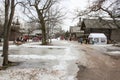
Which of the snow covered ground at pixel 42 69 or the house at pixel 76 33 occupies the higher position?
the house at pixel 76 33

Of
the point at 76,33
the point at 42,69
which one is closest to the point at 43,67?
the point at 42,69

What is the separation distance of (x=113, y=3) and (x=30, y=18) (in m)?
28.7

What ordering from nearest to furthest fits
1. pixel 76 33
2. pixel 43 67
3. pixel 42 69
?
pixel 42 69, pixel 43 67, pixel 76 33

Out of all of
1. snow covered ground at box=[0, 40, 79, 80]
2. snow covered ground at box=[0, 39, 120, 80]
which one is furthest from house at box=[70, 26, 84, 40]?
snow covered ground at box=[0, 40, 79, 80]

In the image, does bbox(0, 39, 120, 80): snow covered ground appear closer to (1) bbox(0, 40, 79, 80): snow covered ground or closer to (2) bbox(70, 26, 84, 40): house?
(1) bbox(0, 40, 79, 80): snow covered ground

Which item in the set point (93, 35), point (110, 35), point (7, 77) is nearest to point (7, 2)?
point (7, 77)

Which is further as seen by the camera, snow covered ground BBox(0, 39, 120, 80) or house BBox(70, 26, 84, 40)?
house BBox(70, 26, 84, 40)

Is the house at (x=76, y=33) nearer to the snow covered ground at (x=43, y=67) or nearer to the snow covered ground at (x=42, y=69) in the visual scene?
the snow covered ground at (x=43, y=67)

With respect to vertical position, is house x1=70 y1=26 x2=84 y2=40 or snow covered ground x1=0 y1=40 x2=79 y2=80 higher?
house x1=70 y1=26 x2=84 y2=40

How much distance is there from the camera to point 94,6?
112 ft

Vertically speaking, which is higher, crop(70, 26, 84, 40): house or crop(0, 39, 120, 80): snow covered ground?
crop(70, 26, 84, 40): house

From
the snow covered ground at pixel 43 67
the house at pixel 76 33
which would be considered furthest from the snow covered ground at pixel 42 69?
the house at pixel 76 33

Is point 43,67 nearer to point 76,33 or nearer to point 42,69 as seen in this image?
point 42,69

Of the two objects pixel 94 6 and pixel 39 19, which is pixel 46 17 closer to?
pixel 39 19
